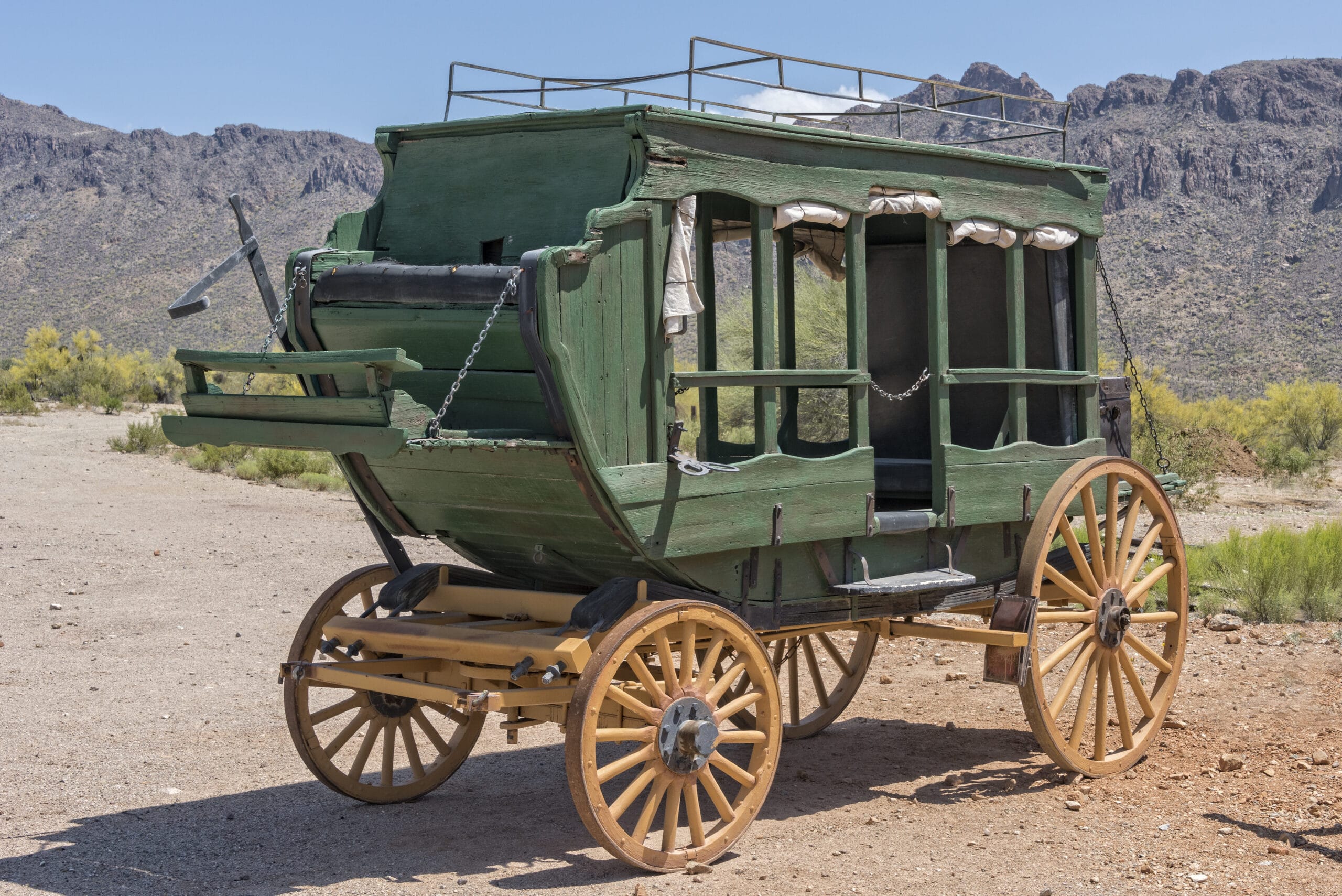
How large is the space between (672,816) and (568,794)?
4.73 feet

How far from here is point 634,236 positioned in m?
4.67

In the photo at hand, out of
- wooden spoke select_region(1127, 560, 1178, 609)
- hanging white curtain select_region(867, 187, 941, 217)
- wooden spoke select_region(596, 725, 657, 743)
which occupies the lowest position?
wooden spoke select_region(596, 725, 657, 743)

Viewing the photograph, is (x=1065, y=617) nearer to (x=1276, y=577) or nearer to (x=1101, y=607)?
(x=1101, y=607)

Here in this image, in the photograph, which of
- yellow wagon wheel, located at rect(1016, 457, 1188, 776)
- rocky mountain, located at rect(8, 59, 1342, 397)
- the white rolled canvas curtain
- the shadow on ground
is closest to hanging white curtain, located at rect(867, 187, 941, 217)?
the white rolled canvas curtain

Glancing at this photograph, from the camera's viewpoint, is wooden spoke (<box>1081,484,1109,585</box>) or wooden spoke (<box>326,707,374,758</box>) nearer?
wooden spoke (<box>326,707,374,758</box>)

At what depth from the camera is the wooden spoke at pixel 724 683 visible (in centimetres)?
484

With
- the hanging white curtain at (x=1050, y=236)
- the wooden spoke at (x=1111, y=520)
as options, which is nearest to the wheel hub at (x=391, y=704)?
the wooden spoke at (x=1111, y=520)

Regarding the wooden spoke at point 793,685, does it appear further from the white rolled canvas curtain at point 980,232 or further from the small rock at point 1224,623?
the small rock at point 1224,623

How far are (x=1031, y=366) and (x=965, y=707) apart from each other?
1.98 metres

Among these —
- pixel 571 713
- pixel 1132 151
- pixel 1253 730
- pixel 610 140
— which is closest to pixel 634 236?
pixel 610 140

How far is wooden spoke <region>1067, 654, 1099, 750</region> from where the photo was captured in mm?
5918

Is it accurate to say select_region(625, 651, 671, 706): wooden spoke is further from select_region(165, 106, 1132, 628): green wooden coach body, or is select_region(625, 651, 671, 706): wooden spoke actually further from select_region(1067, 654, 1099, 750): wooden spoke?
select_region(1067, 654, 1099, 750): wooden spoke

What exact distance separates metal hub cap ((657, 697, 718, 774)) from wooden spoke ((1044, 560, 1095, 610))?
6.22 ft

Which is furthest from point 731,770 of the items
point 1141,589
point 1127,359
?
point 1127,359
